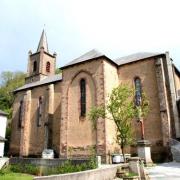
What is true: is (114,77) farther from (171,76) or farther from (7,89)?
(7,89)

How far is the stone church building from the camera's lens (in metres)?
20.7

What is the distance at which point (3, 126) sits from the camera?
103 ft

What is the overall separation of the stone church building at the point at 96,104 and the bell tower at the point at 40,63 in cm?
A: 721

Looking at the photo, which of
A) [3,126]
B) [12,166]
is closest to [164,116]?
[12,166]

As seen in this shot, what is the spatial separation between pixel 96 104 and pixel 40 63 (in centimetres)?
1799

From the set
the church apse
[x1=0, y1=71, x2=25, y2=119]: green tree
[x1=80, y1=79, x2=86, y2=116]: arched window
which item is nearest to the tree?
the church apse

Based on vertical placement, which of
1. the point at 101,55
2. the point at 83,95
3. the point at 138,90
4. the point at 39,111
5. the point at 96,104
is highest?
the point at 101,55

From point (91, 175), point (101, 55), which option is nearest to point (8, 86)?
point (101, 55)

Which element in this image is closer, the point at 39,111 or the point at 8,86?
the point at 39,111

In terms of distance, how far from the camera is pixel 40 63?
122ft

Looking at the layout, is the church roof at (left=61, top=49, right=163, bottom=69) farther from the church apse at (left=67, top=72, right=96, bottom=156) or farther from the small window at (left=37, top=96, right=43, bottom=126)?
the small window at (left=37, top=96, right=43, bottom=126)

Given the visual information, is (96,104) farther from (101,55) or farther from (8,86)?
(8,86)

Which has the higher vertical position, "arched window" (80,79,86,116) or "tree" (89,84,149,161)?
"arched window" (80,79,86,116)

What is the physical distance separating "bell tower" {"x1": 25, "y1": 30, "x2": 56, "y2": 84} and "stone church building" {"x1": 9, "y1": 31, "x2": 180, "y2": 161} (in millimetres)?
7210
